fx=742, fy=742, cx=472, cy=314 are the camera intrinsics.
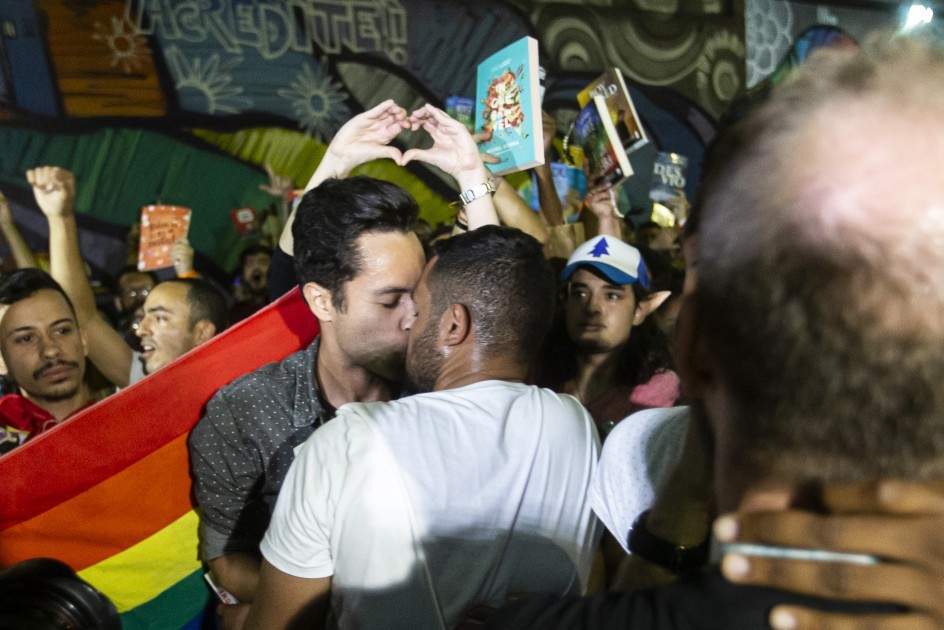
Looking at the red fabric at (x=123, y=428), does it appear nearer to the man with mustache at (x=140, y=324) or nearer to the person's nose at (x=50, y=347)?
the person's nose at (x=50, y=347)

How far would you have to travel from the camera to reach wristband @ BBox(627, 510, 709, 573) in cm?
95

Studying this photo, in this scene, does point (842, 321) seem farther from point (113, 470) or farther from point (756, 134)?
point (113, 470)

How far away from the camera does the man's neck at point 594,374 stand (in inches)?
106

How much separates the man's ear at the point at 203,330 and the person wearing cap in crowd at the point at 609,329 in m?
1.43

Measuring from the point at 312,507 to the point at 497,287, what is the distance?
0.57 metres

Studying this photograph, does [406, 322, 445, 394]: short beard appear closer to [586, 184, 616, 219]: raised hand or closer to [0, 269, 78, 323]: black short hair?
[0, 269, 78, 323]: black short hair

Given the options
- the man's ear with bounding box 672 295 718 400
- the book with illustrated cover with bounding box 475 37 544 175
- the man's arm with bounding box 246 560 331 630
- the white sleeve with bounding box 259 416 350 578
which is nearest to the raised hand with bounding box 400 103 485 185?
the book with illustrated cover with bounding box 475 37 544 175

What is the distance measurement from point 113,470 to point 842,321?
1925mm

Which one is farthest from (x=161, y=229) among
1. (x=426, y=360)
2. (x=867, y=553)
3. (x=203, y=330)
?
(x=867, y=553)

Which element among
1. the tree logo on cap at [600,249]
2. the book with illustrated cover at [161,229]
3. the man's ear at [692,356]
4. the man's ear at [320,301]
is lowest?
the book with illustrated cover at [161,229]

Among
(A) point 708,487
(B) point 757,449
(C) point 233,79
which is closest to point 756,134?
(B) point 757,449

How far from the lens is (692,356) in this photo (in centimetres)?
65

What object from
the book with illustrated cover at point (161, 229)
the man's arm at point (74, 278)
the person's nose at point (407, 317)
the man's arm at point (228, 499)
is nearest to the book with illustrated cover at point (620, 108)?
the person's nose at point (407, 317)

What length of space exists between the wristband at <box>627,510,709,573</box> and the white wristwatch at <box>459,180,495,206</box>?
1348 mm
